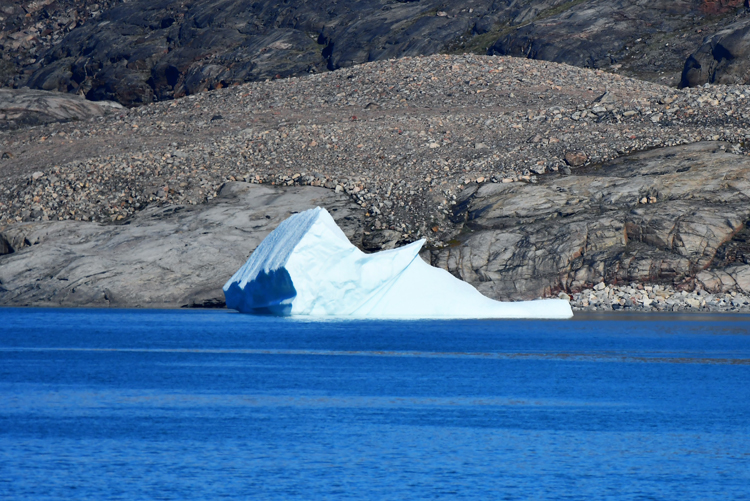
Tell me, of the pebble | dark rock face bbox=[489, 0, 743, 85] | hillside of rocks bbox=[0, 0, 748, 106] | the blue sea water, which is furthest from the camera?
hillside of rocks bbox=[0, 0, 748, 106]

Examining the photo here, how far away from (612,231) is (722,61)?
27.8 m

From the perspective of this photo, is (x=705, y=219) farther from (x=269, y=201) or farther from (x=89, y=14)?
(x=89, y=14)

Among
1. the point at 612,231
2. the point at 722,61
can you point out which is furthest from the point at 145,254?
the point at 722,61

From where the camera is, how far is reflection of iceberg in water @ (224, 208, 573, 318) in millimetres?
31703

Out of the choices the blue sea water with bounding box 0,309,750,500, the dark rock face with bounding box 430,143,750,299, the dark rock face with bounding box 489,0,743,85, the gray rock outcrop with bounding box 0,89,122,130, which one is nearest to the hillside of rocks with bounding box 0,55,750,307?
the dark rock face with bounding box 430,143,750,299

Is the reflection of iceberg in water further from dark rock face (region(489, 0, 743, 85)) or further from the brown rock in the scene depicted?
dark rock face (region(489, 0, 743, 85))

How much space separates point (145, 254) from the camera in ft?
136

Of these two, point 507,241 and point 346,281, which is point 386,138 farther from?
point 346,281

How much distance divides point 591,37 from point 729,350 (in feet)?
200

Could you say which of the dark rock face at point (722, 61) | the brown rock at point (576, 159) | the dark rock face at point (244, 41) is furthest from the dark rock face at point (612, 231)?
the dark rock face at point (244, 41)

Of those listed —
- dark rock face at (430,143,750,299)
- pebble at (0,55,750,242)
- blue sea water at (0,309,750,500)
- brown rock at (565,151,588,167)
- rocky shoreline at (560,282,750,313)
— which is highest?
blue sea water at (0,309,750,500)

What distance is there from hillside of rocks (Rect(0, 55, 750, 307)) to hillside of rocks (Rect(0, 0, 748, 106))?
19022 millimetres

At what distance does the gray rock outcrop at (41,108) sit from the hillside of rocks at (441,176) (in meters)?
5.04

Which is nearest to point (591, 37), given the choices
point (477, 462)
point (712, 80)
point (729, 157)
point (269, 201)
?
point (712, 80)
